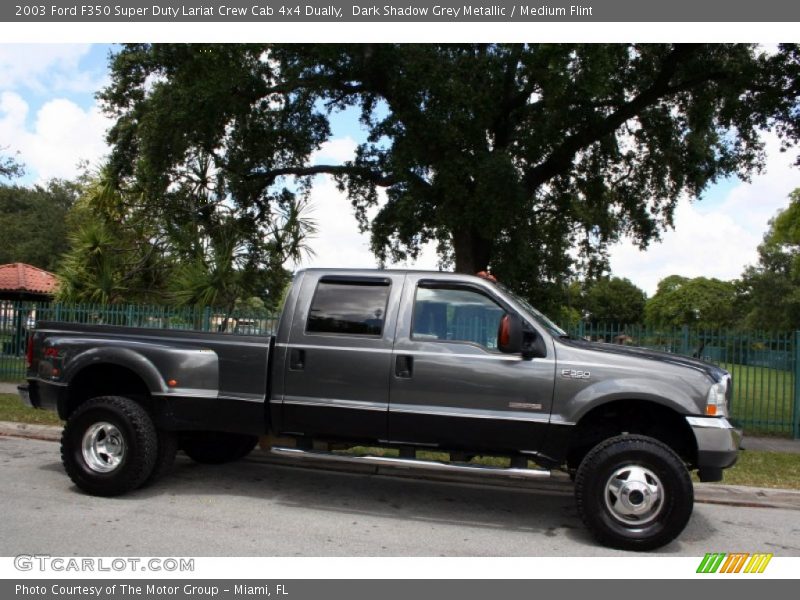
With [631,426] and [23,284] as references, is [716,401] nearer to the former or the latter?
[631,426]

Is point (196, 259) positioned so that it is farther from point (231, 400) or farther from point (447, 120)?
point (231, 400)

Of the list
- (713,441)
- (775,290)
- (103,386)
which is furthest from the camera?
(775,290)

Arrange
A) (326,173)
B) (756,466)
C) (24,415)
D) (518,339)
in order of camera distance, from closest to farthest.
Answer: (518,339)
(756,466)
(24,415)
(326,173)

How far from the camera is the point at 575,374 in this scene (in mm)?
5129

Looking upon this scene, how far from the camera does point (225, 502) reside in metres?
5.94

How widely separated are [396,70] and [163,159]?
5503 millimetres

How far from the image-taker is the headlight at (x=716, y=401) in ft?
16.2

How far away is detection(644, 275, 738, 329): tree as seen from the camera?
8295 cm

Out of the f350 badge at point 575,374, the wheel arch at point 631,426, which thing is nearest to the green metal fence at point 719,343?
the wheel arch at point 631,426

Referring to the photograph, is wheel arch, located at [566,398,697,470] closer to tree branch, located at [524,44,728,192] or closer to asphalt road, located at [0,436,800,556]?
asphalt road, located at [0,436,800,556]

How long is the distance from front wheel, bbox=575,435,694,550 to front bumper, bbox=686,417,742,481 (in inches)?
8.1

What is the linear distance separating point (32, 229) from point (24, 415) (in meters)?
41.3

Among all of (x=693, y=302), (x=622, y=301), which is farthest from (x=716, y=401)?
(x=622, y=301)

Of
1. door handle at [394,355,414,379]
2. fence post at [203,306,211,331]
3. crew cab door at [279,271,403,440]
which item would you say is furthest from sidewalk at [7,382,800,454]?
fence post at [203,306,211,331]
